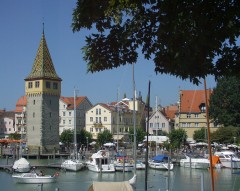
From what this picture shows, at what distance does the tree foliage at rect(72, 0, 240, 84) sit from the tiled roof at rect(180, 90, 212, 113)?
3234 inches

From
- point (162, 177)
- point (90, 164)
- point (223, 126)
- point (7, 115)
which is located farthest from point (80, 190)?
point (7, 115)

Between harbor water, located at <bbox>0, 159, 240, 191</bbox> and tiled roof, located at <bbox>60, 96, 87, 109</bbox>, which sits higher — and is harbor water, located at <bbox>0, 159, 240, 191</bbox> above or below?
below

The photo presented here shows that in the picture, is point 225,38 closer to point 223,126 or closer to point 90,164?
point 90,164

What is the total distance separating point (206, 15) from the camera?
20.9 feet

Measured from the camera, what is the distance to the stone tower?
279 feet

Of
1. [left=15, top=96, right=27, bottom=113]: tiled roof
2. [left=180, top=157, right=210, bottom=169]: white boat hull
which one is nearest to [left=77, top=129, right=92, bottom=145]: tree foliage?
[left=180, top=157, right=210, bottom=169]: white boat hull

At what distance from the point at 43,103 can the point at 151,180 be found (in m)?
49.3

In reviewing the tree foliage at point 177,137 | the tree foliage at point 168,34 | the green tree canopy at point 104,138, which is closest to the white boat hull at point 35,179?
the tree foliage at point 168,34

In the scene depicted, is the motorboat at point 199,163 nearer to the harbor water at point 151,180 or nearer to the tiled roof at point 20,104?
the harbor water at point 151,180

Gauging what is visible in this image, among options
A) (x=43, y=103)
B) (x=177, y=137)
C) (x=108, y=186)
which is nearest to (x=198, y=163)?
(x=177, y=137)

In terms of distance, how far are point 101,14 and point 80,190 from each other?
95.1ft

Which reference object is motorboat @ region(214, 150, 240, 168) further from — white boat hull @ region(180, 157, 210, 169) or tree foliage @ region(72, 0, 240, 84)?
tree foliage @ region(72, 0, 240, 84)

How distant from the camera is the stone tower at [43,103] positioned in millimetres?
85125

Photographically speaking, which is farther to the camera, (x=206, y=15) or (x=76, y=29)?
(x=76, y=29)
